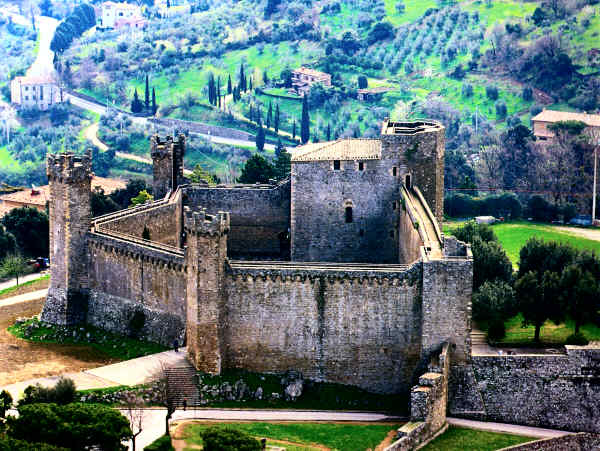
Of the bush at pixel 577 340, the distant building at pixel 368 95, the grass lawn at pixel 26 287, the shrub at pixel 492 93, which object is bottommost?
the grass lawn at pixel 26 287

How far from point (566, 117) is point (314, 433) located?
78382mm

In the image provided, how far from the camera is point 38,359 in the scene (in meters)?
66.8

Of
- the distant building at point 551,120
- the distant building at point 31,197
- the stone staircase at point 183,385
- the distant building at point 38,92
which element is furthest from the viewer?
the distant building at point 38,92

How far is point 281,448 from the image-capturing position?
2174 inches

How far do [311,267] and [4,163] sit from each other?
340ft

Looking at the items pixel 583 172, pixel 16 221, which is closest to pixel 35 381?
pixel 16 221

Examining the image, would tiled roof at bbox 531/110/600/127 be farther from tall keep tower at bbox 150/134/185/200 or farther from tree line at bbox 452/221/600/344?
tall keep tower at bbox 150/134/185/200

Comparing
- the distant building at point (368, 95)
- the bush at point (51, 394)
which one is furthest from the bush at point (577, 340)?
the distant building at point (368, 95)

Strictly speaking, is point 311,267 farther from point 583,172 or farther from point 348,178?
point 583,172

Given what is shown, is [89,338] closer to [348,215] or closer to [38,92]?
[348,215]

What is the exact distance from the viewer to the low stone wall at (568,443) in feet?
190

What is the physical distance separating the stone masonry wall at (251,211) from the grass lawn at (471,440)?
23966 mm

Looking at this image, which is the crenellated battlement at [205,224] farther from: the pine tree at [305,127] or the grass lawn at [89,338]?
the pine tree at [305,127]

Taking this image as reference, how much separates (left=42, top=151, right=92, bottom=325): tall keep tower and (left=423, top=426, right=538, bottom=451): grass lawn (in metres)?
22.8
